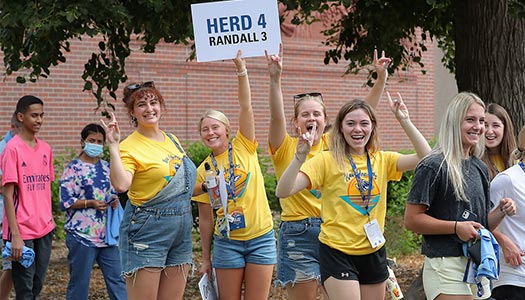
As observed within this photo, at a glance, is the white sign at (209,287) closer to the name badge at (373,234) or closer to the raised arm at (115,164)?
the raised arm at (115,164)

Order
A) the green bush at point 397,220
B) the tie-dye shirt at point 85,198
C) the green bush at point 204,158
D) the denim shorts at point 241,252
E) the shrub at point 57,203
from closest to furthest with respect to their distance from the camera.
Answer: the denim shorts at point 241,252, the tie-dye shirt at point 85,198, the shrub at point 57,203, the green bush at point 204,158, the green bush at point 397,220

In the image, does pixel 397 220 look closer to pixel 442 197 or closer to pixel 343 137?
pixel 343 137

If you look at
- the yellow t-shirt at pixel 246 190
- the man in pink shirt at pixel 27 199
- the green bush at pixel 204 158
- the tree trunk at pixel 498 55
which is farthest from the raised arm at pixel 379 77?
the green bush at pixel 204 158

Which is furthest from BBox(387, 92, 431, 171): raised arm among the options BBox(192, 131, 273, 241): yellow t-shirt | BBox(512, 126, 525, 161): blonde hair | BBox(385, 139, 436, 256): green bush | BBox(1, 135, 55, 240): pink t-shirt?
BBox(385, 139, 436, 256): green bush

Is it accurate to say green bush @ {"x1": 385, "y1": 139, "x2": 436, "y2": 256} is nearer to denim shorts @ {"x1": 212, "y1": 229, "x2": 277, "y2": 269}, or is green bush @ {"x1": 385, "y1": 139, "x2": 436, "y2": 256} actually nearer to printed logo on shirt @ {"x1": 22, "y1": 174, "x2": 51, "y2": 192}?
printed logo on shirt @ {"x1": 22, "y1": 174, "x2": 51, "y2": 192}

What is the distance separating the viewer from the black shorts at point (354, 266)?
5.14 metres

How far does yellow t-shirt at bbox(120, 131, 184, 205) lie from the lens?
559cm

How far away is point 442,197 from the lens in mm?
4723

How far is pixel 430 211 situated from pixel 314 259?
4.08 feet

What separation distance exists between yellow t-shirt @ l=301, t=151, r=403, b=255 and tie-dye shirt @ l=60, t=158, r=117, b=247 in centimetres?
276

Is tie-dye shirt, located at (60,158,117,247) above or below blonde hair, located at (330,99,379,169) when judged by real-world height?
below

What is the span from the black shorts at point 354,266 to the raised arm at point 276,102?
2.85 ft

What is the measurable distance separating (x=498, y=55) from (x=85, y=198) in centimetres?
396

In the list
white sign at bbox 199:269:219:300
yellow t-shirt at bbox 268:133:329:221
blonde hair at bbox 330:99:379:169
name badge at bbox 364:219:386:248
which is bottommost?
white sign at bbox 199:269:219:300
